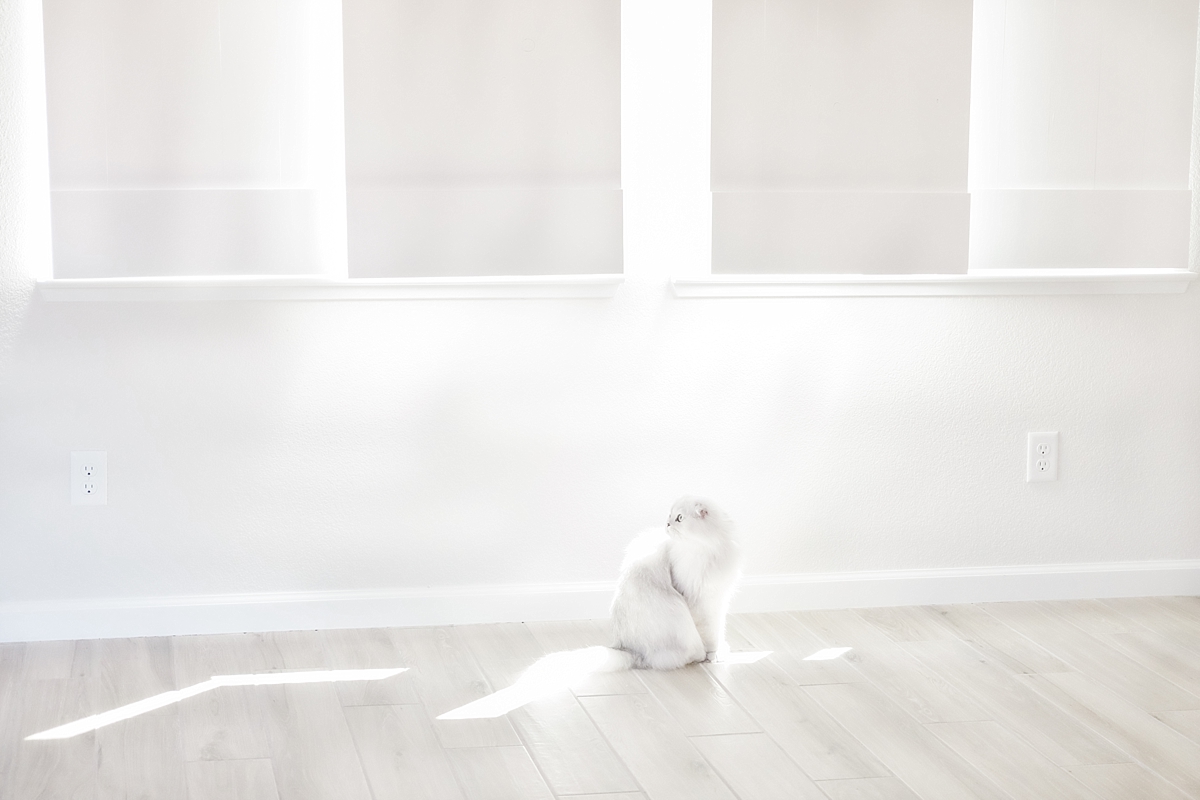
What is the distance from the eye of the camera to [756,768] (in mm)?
2082

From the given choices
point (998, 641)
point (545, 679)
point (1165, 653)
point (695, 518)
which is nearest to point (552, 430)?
point (695, 518)

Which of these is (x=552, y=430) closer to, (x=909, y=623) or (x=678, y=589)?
(x=678, y=589)

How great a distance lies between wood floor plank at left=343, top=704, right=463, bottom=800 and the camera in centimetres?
200

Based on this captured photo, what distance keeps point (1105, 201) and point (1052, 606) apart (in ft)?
3.33

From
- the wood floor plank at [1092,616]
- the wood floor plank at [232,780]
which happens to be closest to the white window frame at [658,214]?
the wood floor plank at [1092,616]

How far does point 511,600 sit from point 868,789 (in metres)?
1.12

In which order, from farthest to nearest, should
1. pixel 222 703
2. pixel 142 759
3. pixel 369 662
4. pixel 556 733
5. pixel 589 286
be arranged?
pixel 589 286, pixel 369 662, pixel 222 703, pixel 556 733, pixel 142 759

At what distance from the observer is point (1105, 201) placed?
2.94 meters

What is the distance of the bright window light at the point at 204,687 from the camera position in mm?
2217

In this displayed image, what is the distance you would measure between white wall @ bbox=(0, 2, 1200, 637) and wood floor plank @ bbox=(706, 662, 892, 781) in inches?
19.6

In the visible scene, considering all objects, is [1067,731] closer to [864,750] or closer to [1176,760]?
[1176,760]

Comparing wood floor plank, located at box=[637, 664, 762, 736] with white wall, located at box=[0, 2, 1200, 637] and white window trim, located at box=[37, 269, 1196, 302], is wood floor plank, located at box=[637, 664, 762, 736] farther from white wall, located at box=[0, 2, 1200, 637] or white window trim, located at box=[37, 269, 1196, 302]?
white window trim, located at box=[37, 269, 1196, 302]

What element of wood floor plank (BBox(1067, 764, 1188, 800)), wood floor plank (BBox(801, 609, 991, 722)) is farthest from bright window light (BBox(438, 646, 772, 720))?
wood floor plank (BBox(1067, 764, 1188, 800))

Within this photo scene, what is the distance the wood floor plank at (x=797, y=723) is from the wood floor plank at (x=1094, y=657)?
0.64m
